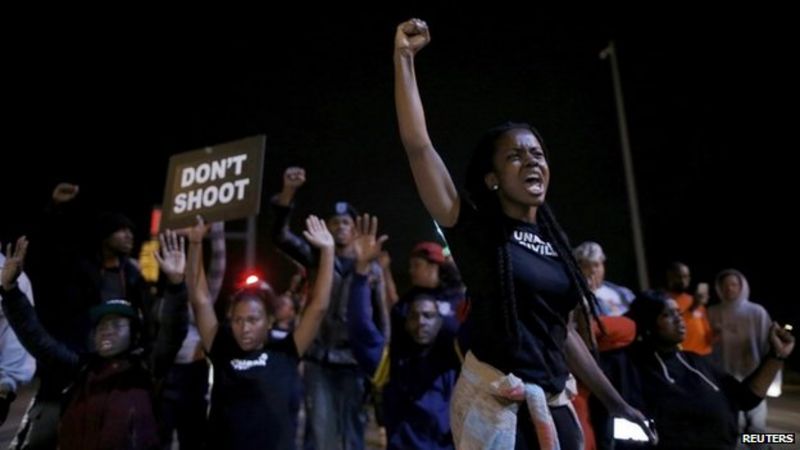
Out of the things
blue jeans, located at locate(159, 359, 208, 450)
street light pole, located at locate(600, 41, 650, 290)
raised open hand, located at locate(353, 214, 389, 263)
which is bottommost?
blue jeans, located at locate(159, 359, 208, 450)

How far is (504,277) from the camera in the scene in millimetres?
2111

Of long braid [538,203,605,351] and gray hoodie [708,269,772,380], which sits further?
gray hoodie [708,269,772,380]

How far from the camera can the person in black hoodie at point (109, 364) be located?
3.84 metres

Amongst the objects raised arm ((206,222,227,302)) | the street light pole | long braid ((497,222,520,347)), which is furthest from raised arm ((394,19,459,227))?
the street light pole

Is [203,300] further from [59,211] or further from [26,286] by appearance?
[59,211]

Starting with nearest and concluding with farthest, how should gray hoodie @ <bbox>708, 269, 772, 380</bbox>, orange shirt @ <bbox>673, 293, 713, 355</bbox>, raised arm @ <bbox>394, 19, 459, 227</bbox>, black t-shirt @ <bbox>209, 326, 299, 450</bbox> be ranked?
1. raised arm @ <bbox>394, 19, 459, 227</bbox>
2. black t-shirt @ <bbox>209, 326, 299, 450</bbox>
3. orange shirt @ <bbox>673, 293, 713, 355</bbox>
4. gray hoodie @ <bbox>708, 269, 772, 380</bbox>

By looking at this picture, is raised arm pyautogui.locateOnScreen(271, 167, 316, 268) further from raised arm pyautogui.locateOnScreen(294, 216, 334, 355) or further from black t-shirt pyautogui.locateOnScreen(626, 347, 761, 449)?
black t-shirt pyautogui.locateOnScreen(626, 347, 761, 449)

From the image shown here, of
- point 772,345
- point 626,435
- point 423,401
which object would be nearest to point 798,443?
point 772,345

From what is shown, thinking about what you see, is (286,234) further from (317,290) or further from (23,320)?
(23,320)

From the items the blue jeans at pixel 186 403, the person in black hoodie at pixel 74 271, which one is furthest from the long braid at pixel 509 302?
the blue jeans at pixel 186 403

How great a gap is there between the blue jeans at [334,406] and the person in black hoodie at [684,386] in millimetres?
2080

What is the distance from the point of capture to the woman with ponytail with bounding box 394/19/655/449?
2.07 metres

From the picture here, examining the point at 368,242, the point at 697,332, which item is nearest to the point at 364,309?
the point at 368,242

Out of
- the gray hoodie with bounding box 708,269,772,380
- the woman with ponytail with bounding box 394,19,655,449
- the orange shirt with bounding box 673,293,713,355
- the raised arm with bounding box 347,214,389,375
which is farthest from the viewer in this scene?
the gray hoodie with bounding box 708,269,772,380
